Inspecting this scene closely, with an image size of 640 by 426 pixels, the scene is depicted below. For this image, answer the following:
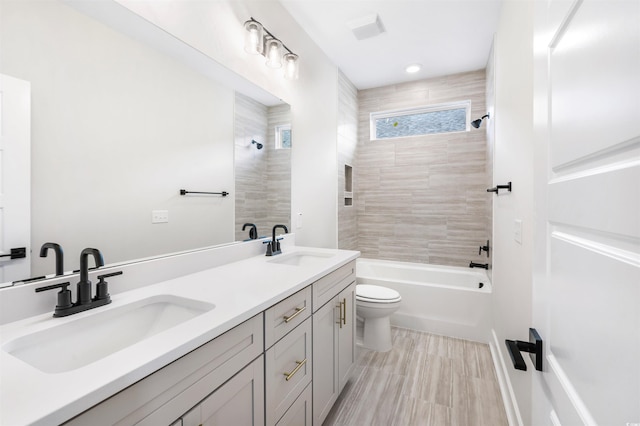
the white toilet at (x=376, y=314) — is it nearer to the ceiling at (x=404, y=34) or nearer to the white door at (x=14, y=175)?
the white door at (x=14, y=175)

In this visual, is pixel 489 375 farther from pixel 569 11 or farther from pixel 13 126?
pixel 13 126

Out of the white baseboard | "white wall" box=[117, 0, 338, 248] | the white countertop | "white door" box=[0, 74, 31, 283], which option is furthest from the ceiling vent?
the white baseboard

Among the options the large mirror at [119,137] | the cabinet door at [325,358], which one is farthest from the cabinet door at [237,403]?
the large mirror at [119,137]

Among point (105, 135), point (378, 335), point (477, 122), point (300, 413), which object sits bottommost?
point (378, 335)

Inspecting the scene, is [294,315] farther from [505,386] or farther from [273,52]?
[273,52]

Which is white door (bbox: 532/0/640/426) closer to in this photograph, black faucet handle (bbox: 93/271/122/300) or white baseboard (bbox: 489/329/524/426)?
white baseboard (bbox: 489/329/524/426)

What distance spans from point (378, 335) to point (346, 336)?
0.73 meters

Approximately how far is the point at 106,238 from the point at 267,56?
1.53 meters

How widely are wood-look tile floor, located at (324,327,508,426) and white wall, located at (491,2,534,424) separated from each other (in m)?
0.19

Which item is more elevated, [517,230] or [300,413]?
[517,230]

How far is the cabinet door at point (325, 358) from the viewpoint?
4.68 feet

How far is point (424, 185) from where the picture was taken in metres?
3.38

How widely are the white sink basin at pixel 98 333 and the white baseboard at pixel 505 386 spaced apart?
5.67 ft

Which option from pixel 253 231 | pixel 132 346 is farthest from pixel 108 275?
pixel 253 231
